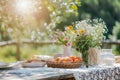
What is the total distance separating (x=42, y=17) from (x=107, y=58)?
10.4 m

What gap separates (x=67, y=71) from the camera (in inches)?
142

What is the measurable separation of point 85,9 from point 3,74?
13.6 meters

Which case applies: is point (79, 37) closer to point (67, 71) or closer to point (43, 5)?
point (67, 71)

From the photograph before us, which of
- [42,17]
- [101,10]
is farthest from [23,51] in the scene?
[101,10]

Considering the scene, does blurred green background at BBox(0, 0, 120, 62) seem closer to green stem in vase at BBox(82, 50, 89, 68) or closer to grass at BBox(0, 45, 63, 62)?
grass at BBox(0, 45, 63, 62)

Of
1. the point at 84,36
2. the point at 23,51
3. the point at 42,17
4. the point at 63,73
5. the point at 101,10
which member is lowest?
the point at 63,73

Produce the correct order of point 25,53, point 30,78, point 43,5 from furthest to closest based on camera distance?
1. point 25,53
2. point 43,5
3. point 30,78

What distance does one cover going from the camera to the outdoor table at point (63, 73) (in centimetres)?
327

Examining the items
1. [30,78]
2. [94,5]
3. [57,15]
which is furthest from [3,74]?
[94,5]

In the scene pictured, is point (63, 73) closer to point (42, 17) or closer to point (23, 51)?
point (23, 51)

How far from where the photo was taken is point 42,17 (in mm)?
14453

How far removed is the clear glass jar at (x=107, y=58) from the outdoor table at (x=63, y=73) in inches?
3.3

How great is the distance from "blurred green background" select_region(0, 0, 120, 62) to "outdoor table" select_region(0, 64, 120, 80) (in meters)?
0.78

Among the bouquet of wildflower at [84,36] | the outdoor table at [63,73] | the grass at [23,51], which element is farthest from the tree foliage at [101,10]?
the outdoor table at [63,73]
